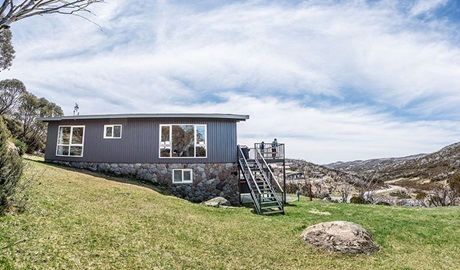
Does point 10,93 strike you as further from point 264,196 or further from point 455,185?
point 455,185

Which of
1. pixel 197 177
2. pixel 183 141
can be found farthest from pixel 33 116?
pixel 197 177

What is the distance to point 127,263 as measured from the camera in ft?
16.4

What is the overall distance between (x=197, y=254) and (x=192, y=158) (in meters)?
9.56

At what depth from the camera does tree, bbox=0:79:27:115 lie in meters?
29.2

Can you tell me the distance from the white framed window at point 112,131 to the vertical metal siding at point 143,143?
20cm

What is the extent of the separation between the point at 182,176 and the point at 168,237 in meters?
8.65

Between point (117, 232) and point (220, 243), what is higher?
point (117, 232)

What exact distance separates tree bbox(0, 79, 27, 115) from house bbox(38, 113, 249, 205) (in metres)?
20.3

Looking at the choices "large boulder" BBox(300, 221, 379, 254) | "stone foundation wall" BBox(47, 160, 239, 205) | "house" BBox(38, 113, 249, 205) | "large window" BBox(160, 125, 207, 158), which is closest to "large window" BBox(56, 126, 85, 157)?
"house" BBox(38, 113, 249, 205)

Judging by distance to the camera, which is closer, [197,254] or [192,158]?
[197,254]

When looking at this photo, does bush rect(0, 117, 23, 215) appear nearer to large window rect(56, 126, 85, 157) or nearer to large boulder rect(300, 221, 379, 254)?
large boulder rect(300, 221, 379, 254)

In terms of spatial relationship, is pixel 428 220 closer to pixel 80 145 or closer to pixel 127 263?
pixel 127 263

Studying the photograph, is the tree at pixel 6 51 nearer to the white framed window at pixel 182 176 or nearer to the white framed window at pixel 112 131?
the white framed window at pixel 112 131

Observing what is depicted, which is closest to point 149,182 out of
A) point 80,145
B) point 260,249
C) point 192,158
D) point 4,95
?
point 192,158
